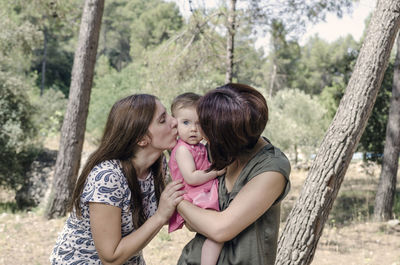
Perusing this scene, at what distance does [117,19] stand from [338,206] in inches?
1664

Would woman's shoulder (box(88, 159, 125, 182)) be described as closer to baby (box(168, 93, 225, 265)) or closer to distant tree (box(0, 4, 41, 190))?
baby (box(168, 93, 225, 265))

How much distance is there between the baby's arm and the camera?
2059 mm

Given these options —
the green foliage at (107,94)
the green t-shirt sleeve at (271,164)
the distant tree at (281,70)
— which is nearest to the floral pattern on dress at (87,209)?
the green t-shirt sleeve at (271,164)

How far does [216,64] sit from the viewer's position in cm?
1059

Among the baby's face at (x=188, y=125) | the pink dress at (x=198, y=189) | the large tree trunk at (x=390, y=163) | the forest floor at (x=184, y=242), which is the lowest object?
the forest floor at (x=184, y=242)

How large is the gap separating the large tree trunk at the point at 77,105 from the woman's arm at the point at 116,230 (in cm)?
591

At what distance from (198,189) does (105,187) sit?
0.44 meters

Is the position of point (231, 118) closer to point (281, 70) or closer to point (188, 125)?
point (188, 125)

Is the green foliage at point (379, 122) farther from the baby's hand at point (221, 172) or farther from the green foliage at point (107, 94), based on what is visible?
the green foliage at point (107, 94)

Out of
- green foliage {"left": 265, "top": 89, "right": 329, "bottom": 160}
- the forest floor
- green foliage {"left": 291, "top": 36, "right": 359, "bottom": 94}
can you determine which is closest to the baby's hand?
the forest floor

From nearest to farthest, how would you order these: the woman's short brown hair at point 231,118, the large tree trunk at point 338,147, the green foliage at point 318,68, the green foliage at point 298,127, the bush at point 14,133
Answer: the woman's short brown hair at point 231,118, the large tree trunk at point 338,147, the bush at point 14,133, the green foliage at point 298,127, the green foliage at point 318,68

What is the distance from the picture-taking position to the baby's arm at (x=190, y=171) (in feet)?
6.75

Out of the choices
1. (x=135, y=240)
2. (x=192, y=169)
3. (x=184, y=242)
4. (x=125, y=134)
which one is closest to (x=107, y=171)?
(x=125, y=134)

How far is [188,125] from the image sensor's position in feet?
8.01
